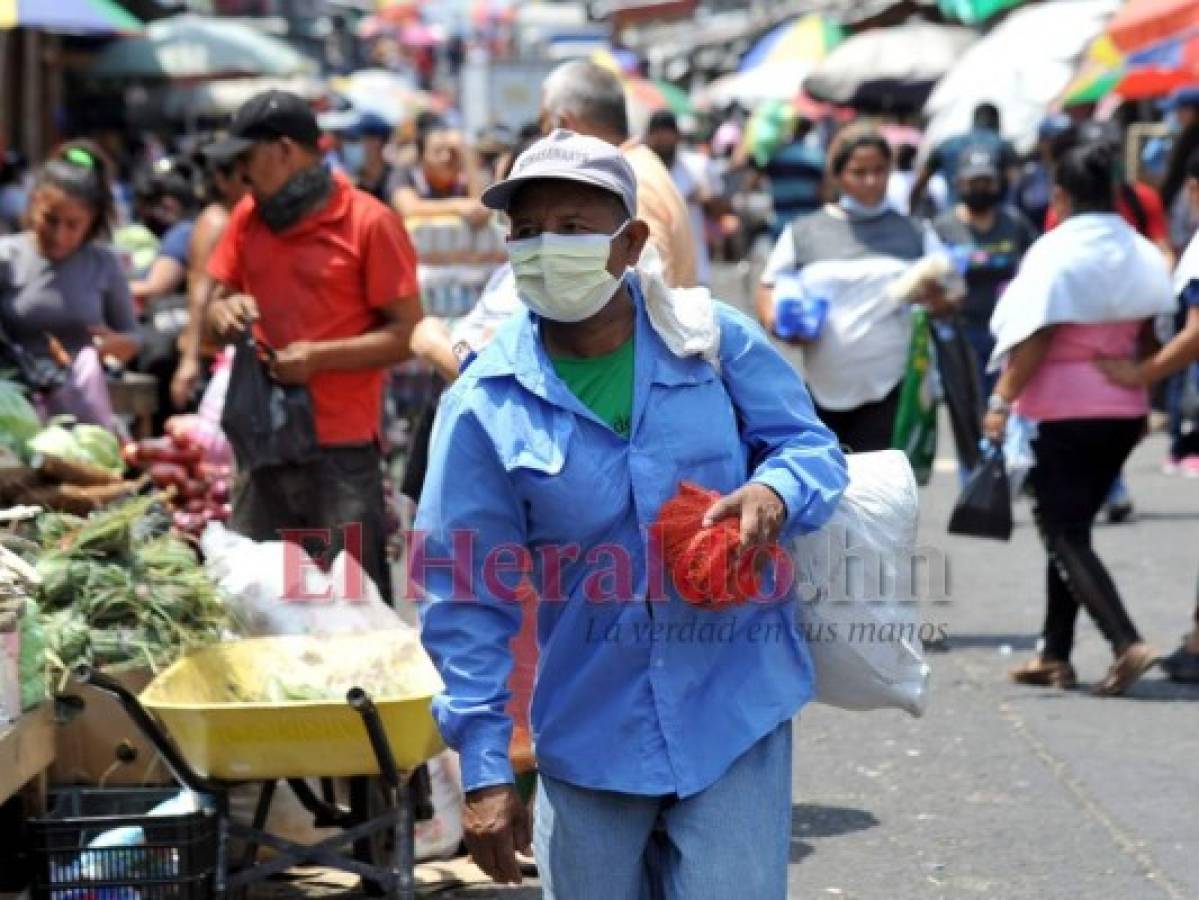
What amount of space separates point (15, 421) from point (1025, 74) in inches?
587

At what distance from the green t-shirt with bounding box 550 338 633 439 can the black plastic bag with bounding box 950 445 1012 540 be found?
16.7ft

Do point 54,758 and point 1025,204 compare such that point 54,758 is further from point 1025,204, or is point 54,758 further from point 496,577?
point 1025,204

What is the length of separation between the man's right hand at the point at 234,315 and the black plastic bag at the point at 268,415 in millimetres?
40

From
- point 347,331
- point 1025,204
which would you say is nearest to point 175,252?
point 347,331

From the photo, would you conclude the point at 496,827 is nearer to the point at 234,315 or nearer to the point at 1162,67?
the point at 234,315

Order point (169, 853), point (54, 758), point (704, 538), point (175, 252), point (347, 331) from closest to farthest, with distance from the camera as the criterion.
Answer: point (704, 538) → point (169, 853) → point (54, 758) → point (347, 331) → point (175, 252)

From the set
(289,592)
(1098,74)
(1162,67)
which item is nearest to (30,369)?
(289,592)

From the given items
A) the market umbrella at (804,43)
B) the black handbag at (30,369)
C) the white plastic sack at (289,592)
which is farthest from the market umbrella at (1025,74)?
the white plastic sack at (289,592)

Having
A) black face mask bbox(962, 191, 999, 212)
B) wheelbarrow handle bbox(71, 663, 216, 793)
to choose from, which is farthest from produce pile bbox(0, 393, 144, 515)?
black face mask bbox(962, 191, 999, 212)

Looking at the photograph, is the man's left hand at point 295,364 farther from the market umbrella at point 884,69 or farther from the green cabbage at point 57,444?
the market umbrella at point 884,69

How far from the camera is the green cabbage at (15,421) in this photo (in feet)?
25.1

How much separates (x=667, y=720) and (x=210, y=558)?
305 cm

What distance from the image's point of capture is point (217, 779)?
→ 19.1ft

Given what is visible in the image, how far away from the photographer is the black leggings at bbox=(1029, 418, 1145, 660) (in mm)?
8766
